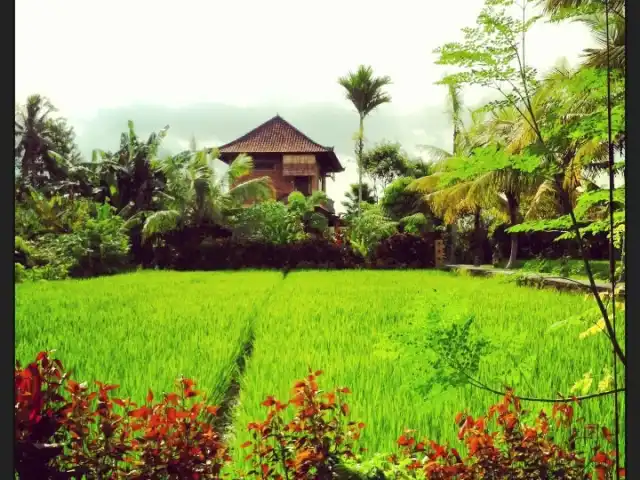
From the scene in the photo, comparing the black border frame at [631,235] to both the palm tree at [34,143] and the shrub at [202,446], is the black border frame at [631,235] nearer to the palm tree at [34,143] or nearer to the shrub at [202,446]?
the shrub at [202,446]

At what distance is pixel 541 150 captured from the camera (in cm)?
121

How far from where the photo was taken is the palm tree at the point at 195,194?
8.37 m

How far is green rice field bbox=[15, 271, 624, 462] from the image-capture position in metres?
1.45

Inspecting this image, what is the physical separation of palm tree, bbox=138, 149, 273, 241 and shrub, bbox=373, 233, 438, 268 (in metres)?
2.38

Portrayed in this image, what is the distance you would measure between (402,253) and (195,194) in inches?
158

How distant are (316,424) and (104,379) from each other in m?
1.32

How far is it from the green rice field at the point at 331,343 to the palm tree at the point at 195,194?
108 inches

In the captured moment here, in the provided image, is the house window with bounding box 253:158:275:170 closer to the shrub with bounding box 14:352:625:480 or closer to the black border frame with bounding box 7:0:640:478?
the shrub with bounding box 14:352:625:480

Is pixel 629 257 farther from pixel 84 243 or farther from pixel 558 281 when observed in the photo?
pixel 84 243

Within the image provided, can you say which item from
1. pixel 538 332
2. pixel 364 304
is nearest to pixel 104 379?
pixel 538 332

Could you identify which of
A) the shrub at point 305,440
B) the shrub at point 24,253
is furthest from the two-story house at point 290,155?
the shrub at point 305,440

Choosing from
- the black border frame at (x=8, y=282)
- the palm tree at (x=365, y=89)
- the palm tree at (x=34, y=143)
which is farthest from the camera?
the palm tree at (x=365, y=89)

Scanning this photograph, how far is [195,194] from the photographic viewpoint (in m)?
9.55

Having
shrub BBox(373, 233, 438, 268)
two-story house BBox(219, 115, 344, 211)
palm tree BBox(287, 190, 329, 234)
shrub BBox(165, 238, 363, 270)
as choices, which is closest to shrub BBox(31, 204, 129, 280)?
shrub BBox(165, 238, 363, 270)
